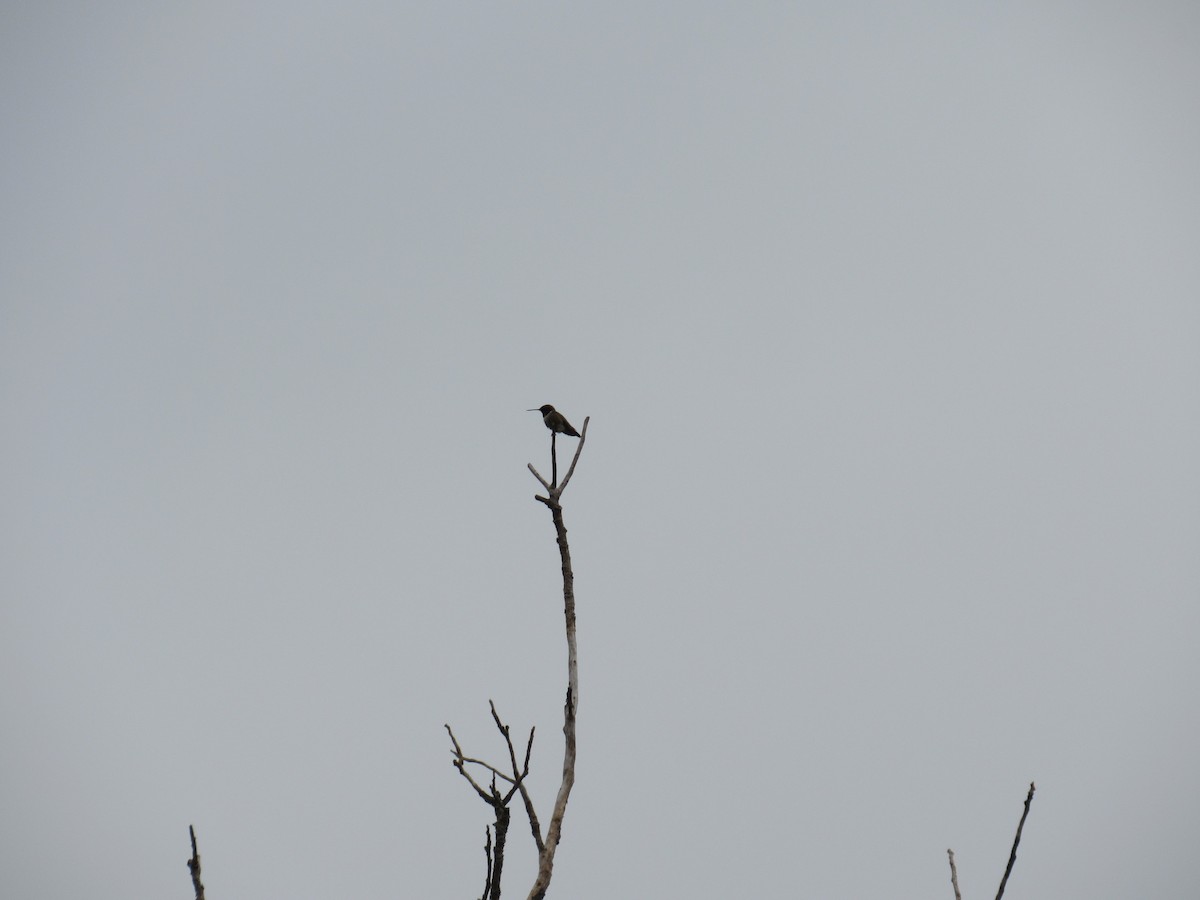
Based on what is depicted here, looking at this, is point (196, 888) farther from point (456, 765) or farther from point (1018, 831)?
point (1018, 831)

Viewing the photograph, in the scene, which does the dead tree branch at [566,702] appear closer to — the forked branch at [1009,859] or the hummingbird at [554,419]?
the forked branch at [1009,859]

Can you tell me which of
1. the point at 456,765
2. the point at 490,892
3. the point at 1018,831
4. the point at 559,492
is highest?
the point at 559,492

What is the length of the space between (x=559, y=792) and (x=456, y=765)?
0.81 metres

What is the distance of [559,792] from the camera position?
134 inches

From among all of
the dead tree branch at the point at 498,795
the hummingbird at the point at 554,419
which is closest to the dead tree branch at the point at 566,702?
the dead tree branch at the point at 498,795

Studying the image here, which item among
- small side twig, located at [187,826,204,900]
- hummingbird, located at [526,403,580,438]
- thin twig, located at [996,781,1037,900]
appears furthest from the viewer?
hummingbird, located at [526,403,580,438]

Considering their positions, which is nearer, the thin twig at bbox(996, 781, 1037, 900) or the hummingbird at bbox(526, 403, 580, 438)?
the thin twig at bbox(996, 781, 1037, 900)

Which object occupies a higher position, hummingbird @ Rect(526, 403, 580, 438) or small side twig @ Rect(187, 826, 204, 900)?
hummingbird @ Rect(526, 403, 580, 438)

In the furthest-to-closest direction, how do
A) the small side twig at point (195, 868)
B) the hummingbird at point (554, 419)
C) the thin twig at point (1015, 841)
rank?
the hummingbird at point (554, 419) < the thin twig at point (1015, 841) < the small side twig at point (195, 868)

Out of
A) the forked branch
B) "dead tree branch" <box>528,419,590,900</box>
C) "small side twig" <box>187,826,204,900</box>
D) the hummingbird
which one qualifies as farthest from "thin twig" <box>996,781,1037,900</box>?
the hummingbird

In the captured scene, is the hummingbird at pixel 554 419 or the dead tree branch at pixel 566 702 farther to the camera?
the hummingbird at pixel 554 419

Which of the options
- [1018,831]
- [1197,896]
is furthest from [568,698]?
[1197,896]

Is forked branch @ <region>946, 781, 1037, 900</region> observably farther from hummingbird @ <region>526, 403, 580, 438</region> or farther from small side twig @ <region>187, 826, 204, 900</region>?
hummingbird @ <region>526, 403, 580, 438</region>

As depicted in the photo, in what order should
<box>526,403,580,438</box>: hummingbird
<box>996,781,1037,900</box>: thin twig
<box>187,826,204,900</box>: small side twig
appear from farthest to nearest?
<box>526,403,580,438</box>: hummingbird → <box>996,781,1037,900</box>: thin twig → <box>187,826,204,900</box>: small side twig
